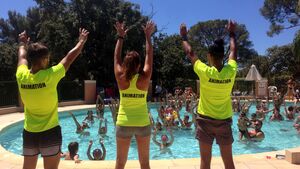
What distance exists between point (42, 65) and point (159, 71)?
27.2 meters

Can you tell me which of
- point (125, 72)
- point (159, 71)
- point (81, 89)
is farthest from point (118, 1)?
point (125, 72)

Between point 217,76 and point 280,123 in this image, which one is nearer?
point 217,76

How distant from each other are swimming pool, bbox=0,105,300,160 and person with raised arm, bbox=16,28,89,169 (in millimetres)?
6131

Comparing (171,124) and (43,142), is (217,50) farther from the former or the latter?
(171,124)

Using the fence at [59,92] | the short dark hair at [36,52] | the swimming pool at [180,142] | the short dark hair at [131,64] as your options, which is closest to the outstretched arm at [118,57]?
the short dark hair at [131,64]

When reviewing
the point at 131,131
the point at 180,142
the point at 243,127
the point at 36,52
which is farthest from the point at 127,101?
the point at 180,142

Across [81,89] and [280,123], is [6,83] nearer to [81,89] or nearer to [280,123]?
[81,89]

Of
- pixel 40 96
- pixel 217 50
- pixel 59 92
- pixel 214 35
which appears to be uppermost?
pixel 214 35

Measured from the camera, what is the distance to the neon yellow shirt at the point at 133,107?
3.89 metres

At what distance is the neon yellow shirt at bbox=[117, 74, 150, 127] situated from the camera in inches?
153

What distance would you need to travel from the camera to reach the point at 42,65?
11.7 ft

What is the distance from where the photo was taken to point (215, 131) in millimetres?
3947

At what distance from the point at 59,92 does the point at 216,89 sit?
67.4ft

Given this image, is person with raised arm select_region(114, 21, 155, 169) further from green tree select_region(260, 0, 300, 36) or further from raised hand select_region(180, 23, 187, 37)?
green tree select_region(260, 0, 300, 36)
